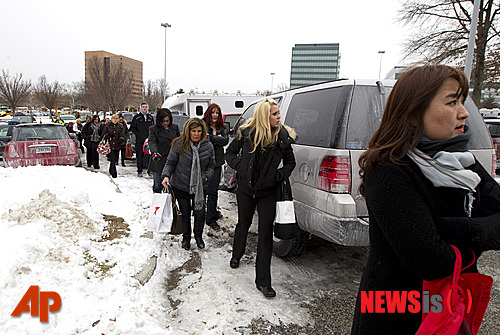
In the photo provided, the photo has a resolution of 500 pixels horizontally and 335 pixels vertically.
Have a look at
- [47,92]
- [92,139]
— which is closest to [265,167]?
[92,139]

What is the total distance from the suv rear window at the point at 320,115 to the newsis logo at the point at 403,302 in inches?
74.9

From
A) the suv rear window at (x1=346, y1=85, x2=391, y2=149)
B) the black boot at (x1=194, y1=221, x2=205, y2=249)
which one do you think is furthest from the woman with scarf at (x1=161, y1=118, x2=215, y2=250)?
the suv rear window at (x1=346, y1=85, x2=391, y2=149)

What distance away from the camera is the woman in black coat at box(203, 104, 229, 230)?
5.27m

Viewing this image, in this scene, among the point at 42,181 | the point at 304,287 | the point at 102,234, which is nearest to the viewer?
the point at 304,287

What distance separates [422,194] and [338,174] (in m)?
1.81

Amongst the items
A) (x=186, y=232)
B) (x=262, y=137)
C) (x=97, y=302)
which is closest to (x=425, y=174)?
(x=262, y=137)

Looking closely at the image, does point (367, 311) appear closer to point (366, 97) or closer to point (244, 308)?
point (244, 308)

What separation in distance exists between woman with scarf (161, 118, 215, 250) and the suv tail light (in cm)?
198

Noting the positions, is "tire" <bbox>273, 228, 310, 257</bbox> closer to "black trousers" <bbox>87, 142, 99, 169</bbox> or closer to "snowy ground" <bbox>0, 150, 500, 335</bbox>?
"snowy ground" <bbox>0, 150, 500, 335</bbox>

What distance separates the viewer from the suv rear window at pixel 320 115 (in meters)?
3.19

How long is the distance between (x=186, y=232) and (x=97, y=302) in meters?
1.70

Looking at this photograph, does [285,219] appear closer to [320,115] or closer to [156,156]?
[320,115]

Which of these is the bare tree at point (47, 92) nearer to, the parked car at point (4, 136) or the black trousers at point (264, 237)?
the parked car at point (4, 136)

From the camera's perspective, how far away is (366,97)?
3.19m
